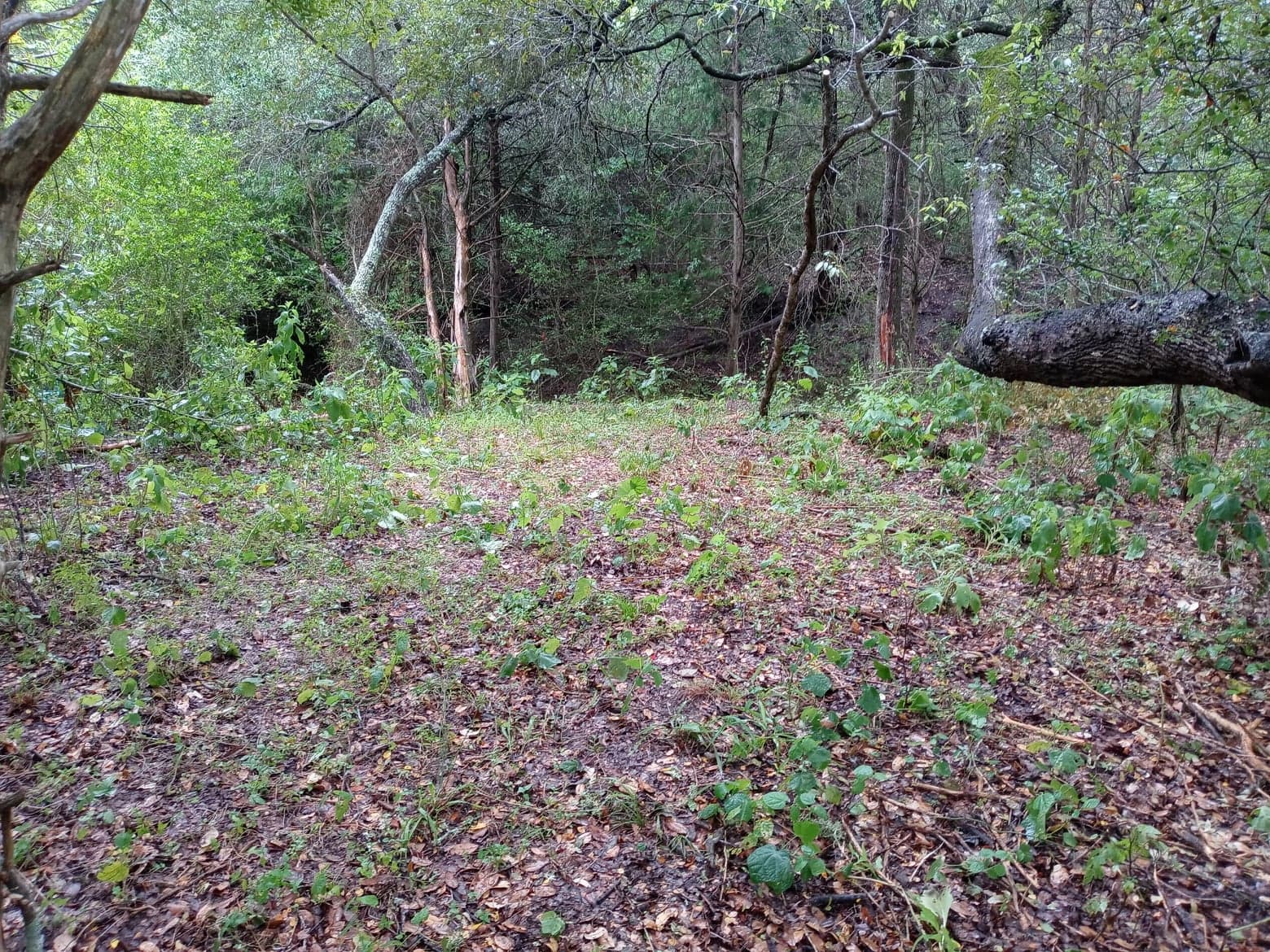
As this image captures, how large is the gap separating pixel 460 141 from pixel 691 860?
10.4m

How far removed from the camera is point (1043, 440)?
209 inches

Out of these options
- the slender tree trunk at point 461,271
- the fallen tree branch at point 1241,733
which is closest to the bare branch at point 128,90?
the fallen tree branch at point 1241,733

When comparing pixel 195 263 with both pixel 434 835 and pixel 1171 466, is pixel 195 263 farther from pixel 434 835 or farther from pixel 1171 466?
pixel 1171 466

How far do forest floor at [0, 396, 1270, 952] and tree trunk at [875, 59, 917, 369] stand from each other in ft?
13.0

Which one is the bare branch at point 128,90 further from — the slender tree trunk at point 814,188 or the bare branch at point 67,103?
the slender tree trunk at point 814,188

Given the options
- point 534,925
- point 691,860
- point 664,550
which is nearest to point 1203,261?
point 664,550

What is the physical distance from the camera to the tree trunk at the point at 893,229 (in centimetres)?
793

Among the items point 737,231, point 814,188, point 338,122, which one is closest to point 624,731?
point 814,188

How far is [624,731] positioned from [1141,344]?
309 cm

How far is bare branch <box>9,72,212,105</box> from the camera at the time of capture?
1.98 m

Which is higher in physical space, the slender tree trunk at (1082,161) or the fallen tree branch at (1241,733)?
the slender tree trunk at (1082,161)

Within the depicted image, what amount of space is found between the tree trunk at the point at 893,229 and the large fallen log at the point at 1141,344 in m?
3.06

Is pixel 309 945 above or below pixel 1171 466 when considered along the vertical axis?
below

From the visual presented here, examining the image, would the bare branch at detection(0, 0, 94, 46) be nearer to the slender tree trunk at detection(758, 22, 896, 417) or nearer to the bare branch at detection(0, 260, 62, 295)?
the bare branch at detection(0, 260, 62, 295)
